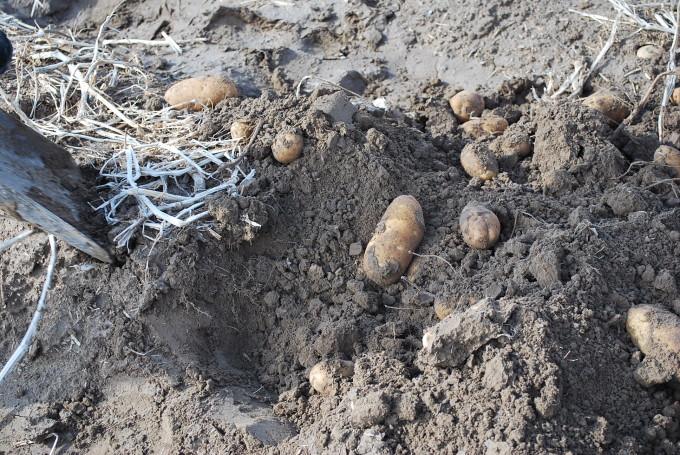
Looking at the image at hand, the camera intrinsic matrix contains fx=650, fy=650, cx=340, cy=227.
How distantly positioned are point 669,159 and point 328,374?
1.81 metres

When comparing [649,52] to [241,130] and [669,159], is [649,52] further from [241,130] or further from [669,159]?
[241,130]

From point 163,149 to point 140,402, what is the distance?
115 centimetres

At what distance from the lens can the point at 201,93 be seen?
10.2 feet

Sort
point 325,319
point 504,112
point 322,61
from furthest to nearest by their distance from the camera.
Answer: point 322,61 < point 504,112 < point 325,319

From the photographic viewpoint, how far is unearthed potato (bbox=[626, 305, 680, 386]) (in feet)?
6.40

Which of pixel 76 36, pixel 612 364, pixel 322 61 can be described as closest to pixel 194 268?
pixel 612 364

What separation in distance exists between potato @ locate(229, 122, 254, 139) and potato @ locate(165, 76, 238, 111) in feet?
1.18

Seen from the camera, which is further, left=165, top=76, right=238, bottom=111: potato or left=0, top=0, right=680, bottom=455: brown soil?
left=165, top=76, right=238, bottom=111: potato

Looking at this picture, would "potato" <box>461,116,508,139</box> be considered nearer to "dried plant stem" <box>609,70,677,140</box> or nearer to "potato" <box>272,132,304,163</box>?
"dried plant stem" <box>609,70,677,140</box>

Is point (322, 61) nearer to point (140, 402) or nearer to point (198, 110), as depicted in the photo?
point (198, 110)

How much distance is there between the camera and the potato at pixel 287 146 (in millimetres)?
2609

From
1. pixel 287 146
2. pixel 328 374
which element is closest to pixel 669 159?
pixel 287 146

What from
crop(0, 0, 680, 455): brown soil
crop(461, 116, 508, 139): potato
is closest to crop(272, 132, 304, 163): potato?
crop(0, 0, 680, 455): brown soil

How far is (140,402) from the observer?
7.17ft
